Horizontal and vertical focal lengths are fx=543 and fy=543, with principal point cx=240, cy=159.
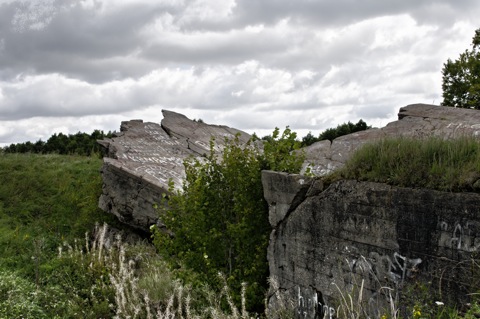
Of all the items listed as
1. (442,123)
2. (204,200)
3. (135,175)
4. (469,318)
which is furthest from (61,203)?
(469,318)

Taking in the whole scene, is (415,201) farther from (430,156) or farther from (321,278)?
(321,278)

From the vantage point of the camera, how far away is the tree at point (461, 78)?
2364cm

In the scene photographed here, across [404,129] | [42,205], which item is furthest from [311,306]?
[42,205]

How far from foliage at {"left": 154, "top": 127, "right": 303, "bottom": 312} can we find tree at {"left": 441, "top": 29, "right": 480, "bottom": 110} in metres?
17.5

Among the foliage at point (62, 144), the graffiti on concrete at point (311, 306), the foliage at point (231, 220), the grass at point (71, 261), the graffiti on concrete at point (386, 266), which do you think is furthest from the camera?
the foliage at point (62, 144)

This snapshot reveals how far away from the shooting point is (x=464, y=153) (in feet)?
19.1

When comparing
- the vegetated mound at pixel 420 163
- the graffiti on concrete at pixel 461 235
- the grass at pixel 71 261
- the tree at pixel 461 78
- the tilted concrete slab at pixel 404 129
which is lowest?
the grass at pixel 71 261

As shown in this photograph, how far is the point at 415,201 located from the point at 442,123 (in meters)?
5.12

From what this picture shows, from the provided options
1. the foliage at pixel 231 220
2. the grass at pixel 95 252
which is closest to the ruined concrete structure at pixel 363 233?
the grass at pixel 95 252

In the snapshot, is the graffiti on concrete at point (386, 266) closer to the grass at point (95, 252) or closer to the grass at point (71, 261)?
the grass at point (95, 252)

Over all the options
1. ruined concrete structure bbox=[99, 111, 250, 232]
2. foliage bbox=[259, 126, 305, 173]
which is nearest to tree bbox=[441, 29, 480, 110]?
ruined concrete structure bbox=[99, 111, 250, 232]

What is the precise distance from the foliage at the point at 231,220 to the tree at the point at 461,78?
17.5m

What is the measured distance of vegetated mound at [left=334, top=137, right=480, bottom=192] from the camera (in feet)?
18.0

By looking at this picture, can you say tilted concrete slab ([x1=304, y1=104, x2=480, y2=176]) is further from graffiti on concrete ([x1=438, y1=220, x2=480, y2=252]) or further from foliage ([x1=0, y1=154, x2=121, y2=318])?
foliage ([x1=0, y1=154, x2=121, y2=318])
